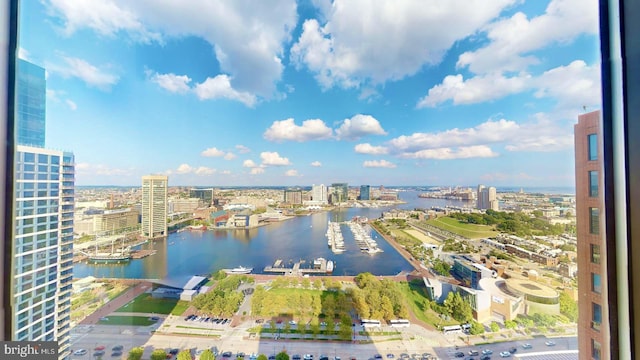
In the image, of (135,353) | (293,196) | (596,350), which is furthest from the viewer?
(293,196)

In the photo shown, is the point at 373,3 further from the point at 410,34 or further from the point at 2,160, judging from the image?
the point at 2,160

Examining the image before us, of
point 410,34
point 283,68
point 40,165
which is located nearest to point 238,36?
point 283,68

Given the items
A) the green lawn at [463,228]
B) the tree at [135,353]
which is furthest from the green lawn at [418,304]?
the tree at [135,353]

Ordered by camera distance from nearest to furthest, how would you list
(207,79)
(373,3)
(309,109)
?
(373,3)
(207,79)
(309,109)

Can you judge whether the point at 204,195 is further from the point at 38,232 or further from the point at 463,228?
the point at 463,228

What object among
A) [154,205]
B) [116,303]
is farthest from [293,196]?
[116,303]

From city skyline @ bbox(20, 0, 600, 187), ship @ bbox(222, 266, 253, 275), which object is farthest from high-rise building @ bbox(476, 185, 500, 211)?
ship @ bbox(222, 266, 253, 275)

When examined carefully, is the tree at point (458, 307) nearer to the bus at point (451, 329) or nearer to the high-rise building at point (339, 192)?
the bus at point (451, 329)
